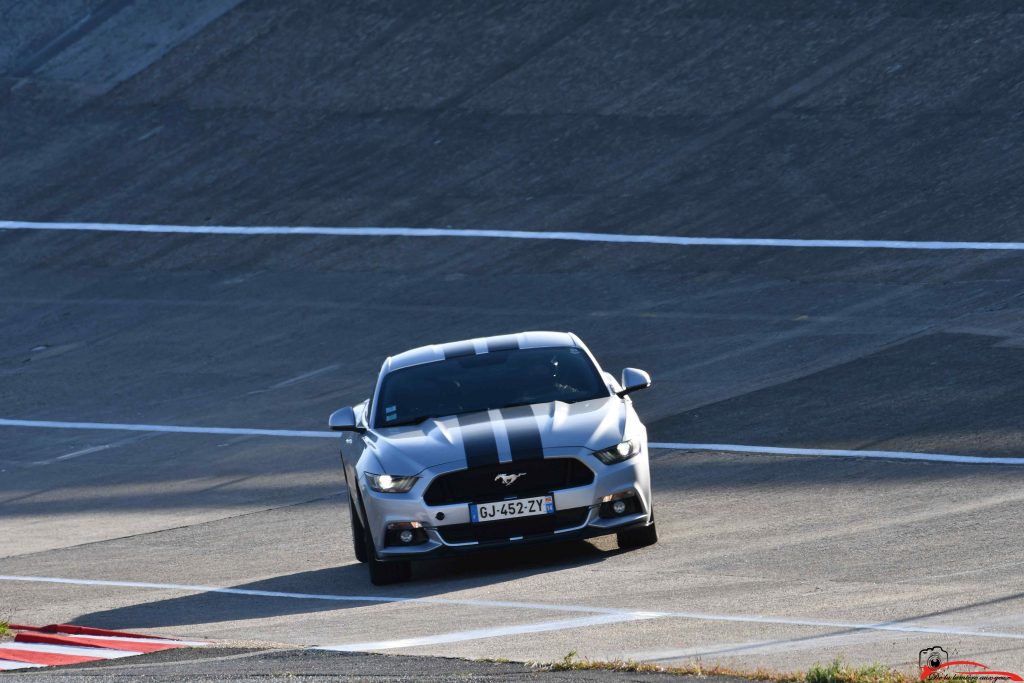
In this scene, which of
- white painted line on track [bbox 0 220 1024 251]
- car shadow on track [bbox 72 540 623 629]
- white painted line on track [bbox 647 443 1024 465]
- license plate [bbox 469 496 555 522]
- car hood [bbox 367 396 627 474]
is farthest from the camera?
white painted line on track [bbox 0 220 1024 251]

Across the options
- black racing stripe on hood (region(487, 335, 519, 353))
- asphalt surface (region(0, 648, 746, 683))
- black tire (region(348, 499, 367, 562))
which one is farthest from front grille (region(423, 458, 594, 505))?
asphalt surface (region(0, 648, 746, 683))

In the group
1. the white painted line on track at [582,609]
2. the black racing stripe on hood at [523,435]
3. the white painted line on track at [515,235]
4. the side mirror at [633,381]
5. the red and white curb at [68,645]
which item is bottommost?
the white painted line on track at [582,609]

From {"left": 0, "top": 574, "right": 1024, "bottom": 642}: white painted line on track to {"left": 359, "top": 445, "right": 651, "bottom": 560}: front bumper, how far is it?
49 cm

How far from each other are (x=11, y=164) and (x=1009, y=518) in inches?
1010

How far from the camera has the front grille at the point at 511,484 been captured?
1184 cm

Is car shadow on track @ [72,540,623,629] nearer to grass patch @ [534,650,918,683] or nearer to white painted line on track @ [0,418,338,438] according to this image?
grass patch @ [534,650,918,683]

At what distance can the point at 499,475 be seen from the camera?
466 inches

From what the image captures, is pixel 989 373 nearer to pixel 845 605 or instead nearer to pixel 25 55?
pixel 845 605

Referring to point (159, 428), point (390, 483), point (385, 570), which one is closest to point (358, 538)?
point (385, 570)

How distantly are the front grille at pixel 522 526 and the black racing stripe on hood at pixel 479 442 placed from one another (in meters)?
0.40

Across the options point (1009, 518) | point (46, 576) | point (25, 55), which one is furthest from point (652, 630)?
point (25, 55)

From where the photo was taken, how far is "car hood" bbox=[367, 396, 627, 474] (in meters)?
11.9

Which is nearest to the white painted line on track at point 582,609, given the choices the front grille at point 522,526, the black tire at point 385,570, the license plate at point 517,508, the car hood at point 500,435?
the black tire at point 385,570

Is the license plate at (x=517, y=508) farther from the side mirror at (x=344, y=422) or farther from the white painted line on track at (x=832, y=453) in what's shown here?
the white painted line on track at (x=832, y=453)
